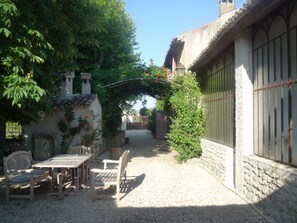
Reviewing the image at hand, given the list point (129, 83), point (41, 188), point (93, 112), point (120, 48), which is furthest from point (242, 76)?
point (120, 48)

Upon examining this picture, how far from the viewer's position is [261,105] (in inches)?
242

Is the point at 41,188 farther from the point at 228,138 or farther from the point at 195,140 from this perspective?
the point at 195,140

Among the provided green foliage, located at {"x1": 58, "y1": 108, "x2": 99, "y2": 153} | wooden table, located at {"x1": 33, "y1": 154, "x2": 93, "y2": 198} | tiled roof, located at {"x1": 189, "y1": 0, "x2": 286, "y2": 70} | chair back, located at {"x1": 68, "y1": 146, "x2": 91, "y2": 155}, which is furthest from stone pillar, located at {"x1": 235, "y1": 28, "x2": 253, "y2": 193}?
green foliage, located at {"x1": 58, "y1": 108, "x2": 99, "y2": 153}

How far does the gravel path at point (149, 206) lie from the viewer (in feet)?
18.1

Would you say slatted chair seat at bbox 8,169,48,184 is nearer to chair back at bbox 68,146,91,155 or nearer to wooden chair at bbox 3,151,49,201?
wooden chair at bbox 3,151,49,201

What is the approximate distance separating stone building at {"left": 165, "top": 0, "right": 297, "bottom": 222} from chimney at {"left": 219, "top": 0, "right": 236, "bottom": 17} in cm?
1117

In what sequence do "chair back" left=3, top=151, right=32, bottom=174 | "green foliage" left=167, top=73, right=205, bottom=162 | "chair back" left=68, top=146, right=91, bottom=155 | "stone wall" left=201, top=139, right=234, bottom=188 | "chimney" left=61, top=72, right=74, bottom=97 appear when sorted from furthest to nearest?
"chimney" left=61, top=72, right=74, bottom=97
"green foliage" left=167, top=73, right=205, bottom=162
"chair back" left=68, top=146, right=91, bottom=155
"stone wall" left=201, top=139, right=234, bottom=188
"chair back" left=3, top=151, right=32, bottom=174

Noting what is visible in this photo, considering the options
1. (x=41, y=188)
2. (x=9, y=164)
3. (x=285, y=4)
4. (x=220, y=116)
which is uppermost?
(x=285, y=4)

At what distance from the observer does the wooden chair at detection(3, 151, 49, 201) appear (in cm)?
668

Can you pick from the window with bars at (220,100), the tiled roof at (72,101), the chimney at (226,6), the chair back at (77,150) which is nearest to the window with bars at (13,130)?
the tiled roof at (72,101)

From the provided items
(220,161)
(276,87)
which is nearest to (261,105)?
(276,87)

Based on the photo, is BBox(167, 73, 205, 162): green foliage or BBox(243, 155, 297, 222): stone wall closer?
BBox(243, 155, 297, 222): stone wall

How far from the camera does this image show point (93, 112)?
1408 cm

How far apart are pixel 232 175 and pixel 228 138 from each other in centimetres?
104
